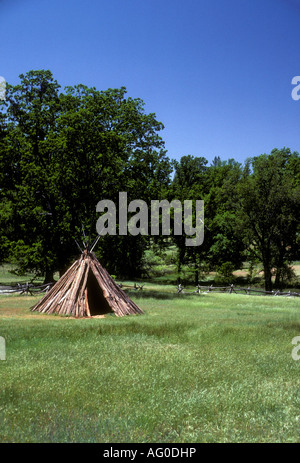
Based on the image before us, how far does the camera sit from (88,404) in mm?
6125

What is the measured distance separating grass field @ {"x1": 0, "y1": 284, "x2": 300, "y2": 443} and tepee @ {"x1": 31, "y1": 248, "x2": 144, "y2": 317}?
4219mm

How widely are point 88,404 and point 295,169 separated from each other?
161 ft

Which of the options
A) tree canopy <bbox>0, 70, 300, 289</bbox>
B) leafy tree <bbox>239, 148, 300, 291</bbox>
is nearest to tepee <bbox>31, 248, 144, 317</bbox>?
tree canopy <bbox>0, 70, 300, 289</bbox>

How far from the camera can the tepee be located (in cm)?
1744

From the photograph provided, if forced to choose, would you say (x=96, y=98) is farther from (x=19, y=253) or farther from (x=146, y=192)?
(x=19, y=253)

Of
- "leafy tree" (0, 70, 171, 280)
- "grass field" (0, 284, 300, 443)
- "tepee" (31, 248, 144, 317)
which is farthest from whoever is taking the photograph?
"leafy tree" (0, 70, 171, 280)

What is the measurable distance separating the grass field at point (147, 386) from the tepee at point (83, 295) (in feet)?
13.8

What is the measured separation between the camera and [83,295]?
17.7m

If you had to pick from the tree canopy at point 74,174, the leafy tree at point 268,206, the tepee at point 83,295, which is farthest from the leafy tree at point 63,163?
the leafy tree at point 268,206

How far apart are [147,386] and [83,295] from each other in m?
10.9

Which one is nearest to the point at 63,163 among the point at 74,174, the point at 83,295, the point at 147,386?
the point at 74,174

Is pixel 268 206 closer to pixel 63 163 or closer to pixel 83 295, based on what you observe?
pixel 63 163

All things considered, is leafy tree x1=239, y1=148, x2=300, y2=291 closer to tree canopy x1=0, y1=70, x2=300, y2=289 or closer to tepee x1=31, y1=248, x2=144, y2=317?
tree canopy x1=0, y1=70, x2=300, y2=289

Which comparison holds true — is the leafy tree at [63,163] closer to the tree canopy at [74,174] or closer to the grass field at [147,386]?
the tree canopy at [74,174]
